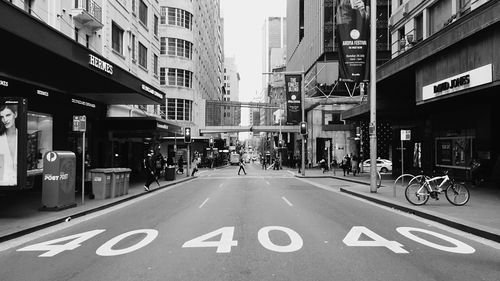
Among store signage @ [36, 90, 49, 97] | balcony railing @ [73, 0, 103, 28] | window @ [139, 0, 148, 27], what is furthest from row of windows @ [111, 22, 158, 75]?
store signage @ [36, 90, 49, 97]

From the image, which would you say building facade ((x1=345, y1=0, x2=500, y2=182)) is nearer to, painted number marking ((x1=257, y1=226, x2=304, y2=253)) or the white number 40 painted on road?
the white number 40 painted on road

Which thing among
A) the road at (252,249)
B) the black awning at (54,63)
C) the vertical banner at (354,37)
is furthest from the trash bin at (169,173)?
the road at (252,249)

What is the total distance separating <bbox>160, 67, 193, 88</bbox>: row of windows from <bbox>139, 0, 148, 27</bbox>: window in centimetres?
1970

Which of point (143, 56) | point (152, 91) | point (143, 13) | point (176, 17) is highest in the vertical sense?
point (176, 17)

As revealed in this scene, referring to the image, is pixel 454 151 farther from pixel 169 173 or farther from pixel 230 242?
pixel 230 242

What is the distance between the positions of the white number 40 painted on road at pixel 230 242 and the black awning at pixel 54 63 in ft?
17.5

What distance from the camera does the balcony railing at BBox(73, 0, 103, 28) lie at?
859 inches

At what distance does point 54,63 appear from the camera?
14.7 m

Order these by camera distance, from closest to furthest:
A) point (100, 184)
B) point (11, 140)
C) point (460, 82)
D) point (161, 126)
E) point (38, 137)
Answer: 1. point (11, 140)
2. point (460, 82)
3. point (100, 184)
4. point (38, 137)
5. point (161, 126)

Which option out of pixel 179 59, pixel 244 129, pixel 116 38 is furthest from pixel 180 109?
pixel 116 38

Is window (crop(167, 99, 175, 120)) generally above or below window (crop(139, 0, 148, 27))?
below

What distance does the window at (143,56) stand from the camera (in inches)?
1361

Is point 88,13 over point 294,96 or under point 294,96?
over

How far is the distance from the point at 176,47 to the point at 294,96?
75.6 ft
